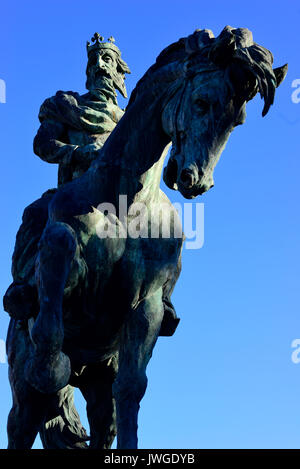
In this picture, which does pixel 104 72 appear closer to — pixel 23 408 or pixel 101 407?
pixel 101 407

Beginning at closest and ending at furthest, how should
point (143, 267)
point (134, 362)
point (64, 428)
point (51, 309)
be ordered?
point (51, 309) < point (134, 362) < point (143, 267) < point (64, 428)

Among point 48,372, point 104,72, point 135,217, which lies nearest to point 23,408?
point 48,372

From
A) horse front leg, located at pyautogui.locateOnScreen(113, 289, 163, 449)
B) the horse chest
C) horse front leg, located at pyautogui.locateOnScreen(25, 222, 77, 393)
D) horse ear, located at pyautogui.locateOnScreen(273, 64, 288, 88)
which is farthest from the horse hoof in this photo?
horse ear, located at pyautogui.locateOnScreen(273, 64, 288, 88)

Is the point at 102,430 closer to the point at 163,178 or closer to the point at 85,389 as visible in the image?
the point at 85,389

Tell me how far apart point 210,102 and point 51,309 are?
1.75 m

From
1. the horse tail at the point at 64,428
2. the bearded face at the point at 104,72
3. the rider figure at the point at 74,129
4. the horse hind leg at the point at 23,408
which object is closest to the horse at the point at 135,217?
the horse hind leg at the point at 23,408

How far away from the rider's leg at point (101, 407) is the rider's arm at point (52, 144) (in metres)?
1.73

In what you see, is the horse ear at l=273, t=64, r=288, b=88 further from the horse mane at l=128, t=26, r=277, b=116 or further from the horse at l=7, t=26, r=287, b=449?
the horse mane at l=128, t=26, r=277, b=116

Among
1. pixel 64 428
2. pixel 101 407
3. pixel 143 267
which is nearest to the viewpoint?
pixel 143 267

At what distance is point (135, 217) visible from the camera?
8117 millimetres

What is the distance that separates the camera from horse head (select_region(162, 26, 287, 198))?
7703 mm

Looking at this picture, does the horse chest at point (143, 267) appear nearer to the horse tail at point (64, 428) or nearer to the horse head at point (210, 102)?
the horse head at point (210, 102)

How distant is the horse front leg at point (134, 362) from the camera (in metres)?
7.75
